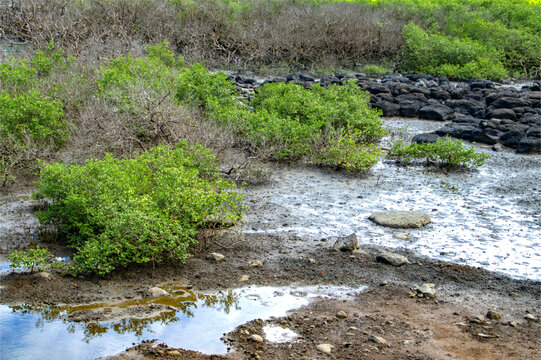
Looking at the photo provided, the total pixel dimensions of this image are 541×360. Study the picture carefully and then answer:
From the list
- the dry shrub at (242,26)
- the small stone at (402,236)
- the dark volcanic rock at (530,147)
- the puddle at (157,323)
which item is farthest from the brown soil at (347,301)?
the dry shrub at (242,26)

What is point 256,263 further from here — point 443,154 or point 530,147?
point 530,147

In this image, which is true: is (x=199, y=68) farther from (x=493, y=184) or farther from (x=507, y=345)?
(x=507, y=345)

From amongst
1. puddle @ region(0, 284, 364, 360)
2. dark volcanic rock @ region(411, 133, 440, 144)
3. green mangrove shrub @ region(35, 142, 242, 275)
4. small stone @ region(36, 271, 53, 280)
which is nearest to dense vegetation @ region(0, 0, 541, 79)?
dark volcanic rock @ region(411, 133, 440, 144)

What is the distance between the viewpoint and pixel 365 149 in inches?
392

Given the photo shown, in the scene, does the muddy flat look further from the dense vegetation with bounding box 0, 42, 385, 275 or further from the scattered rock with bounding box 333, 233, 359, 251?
the dense vegetation with bounding box 0, 42, 385, 275

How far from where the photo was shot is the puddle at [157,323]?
466cm

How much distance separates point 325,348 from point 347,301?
97cm

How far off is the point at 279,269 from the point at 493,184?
4.94 meters

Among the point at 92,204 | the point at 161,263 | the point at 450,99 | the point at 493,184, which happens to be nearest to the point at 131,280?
the point at 161,263

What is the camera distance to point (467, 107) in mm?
15852

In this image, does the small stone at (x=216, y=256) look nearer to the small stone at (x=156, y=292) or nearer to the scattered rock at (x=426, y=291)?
the small stone at (x=156, y=292)

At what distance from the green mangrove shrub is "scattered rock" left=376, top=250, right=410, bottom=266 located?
5.14 ft

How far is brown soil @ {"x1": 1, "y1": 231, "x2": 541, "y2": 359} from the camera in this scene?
15.0 feet

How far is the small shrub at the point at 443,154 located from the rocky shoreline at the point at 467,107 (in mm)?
1674
